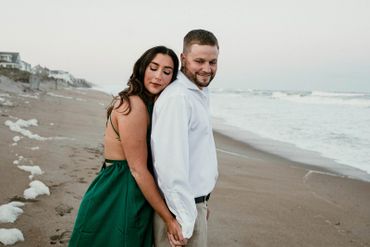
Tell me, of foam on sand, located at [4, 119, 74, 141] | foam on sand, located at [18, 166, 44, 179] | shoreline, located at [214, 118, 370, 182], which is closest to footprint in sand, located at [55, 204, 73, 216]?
foam on sand, located at [18, 166, 44, 179]

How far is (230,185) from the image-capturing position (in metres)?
5.95

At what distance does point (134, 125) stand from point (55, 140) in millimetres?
5821

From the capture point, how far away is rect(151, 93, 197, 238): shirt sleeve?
188cm

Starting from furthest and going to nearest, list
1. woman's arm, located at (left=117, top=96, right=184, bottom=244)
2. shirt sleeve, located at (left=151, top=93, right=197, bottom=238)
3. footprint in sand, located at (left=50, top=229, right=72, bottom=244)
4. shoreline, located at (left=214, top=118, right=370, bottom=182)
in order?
shoreline, located at (left=214, top=118, right=370, bottom=182) < footprint in sand, located at (left=50, top=229, right=72, bottom=244) < woman's arm, located at (left=117, top=96, right=184, bottom=244) < shirt sleeve, located at (left=151, top=93, right=197, bottom=238)

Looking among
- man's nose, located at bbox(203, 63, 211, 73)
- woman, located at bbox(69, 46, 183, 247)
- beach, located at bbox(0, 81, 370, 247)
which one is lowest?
beach, located at bbox(0, 81, 370, 247)

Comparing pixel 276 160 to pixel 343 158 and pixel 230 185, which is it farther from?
pixel 230 185

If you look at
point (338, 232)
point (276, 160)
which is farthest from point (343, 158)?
point (338, 232)

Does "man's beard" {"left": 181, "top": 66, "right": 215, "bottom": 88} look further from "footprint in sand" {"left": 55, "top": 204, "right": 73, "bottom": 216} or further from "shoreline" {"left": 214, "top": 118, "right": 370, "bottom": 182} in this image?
"shoreline" {"left": 214, "top": 118, "right": 370, "bottom": 182}

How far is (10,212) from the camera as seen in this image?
351cm

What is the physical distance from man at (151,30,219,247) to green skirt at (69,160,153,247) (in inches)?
4.7

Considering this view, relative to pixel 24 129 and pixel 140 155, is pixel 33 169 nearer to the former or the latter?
pixel 24 129

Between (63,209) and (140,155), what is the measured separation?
2.23 metres

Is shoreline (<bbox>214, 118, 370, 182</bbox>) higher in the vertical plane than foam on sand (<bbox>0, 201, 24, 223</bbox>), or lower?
lower

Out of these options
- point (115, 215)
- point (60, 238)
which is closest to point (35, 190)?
Result: point (60, 238)
